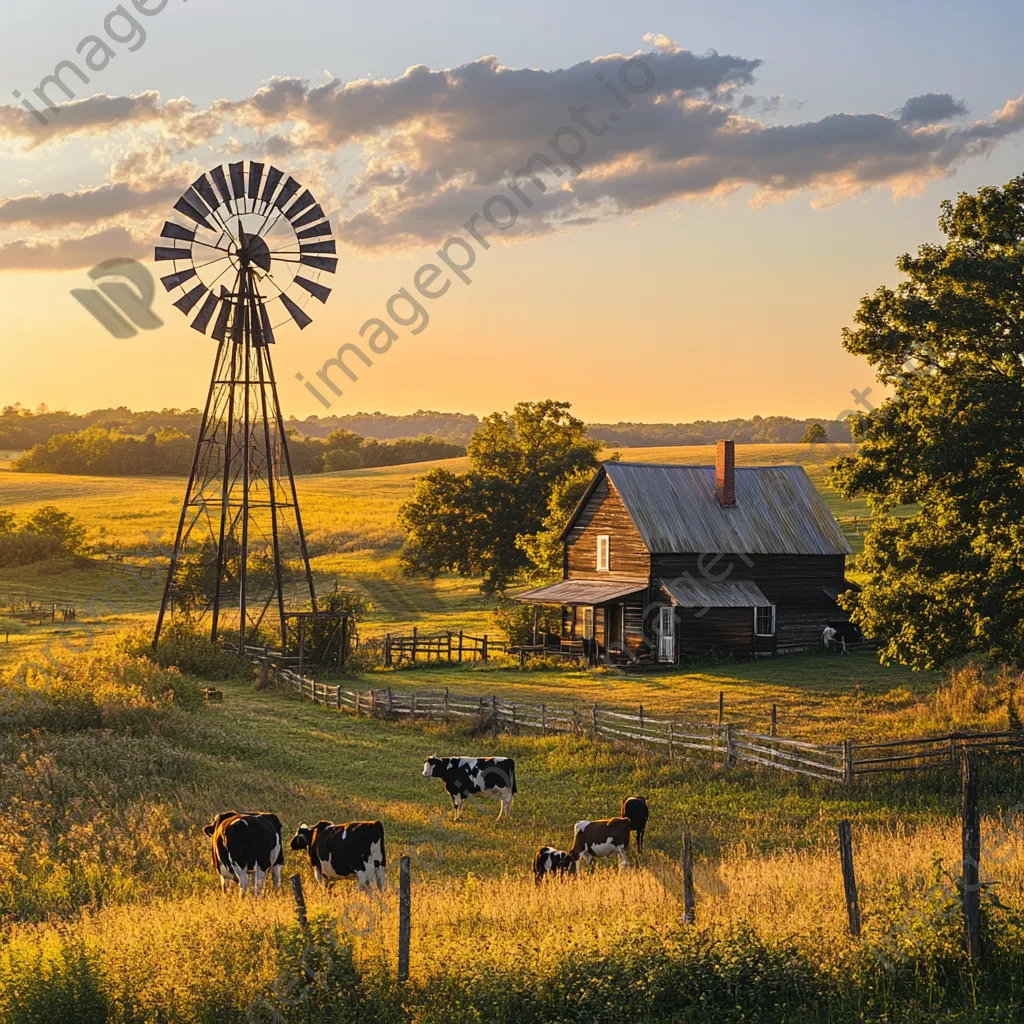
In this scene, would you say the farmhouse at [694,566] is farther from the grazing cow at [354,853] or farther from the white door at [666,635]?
the grazing cow at [354,853]

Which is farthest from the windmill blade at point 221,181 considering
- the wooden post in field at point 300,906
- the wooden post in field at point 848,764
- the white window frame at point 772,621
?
the wooden post in field at point 300,906

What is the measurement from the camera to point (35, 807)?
19.8m

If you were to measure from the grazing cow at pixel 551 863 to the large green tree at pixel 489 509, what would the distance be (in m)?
46.1

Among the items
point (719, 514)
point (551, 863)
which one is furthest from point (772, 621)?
point (551, 863)

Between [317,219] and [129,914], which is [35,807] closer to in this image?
[129,914]

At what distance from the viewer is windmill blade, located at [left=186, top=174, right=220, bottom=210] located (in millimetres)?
40500

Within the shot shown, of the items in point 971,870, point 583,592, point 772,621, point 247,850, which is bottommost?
point 247,850

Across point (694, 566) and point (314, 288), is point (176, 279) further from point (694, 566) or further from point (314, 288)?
point (694, 566)

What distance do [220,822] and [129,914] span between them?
2.89 metres

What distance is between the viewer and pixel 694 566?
148ft

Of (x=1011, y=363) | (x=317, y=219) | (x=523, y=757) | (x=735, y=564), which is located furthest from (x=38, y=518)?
(x=1011, y=363)

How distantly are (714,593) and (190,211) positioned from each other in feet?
76.9

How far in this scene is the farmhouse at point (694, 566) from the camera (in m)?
44.3

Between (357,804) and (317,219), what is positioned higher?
(317,219)
